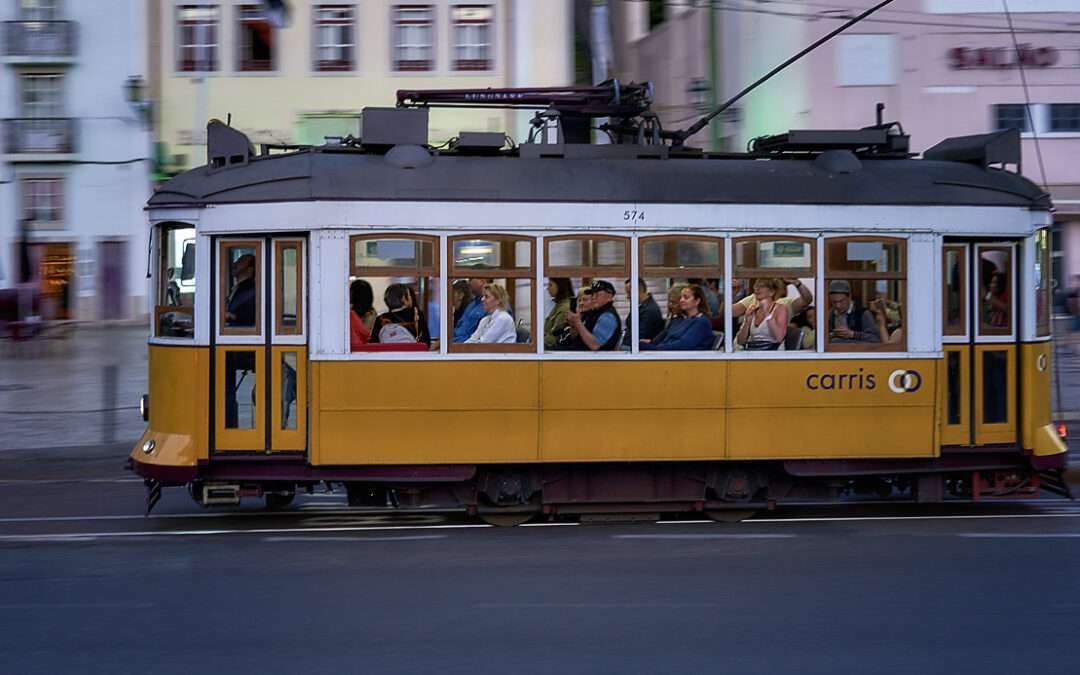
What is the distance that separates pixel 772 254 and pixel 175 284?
4775mm

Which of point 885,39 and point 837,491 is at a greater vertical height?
point 885,39

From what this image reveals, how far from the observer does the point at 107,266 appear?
1372 inches

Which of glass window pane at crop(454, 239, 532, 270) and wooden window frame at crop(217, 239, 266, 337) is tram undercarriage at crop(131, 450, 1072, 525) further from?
glass window pane at crop(454, 239, 532, 270)

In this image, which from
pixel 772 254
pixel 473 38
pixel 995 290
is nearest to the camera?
pixel 772 254

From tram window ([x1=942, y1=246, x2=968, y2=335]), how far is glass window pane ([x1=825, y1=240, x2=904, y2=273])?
1.49ft

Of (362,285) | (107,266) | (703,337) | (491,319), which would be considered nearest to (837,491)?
(703,337)

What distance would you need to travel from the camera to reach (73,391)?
21.0 metres

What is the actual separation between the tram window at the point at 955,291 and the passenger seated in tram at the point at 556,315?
3.15m

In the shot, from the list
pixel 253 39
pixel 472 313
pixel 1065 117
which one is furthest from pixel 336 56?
pixel 472 313

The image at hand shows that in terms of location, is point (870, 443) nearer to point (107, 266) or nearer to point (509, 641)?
point (509, 641)

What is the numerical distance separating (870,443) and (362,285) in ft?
14.0

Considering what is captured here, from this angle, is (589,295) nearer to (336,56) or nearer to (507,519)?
(507,519)

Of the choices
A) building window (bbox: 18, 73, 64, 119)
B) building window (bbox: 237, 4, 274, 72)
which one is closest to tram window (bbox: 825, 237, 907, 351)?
building window (bbox: 237, 4, 274, 72)

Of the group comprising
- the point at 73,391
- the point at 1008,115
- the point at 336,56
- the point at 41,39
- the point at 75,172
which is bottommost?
the point at 73,391
